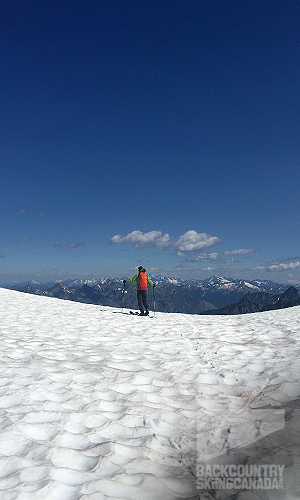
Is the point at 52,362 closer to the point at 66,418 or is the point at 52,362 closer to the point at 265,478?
the point at 66,418

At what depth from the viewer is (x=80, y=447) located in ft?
13.9

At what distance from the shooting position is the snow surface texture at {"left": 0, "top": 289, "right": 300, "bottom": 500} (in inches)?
139

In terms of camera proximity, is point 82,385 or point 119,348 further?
point 119,348

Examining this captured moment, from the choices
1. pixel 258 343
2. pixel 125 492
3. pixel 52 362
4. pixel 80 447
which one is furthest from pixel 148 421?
pixel 258 343

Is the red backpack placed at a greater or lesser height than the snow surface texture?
greater

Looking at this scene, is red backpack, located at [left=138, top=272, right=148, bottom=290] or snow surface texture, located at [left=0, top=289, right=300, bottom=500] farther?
red backpack, located at [left=138, top=272, right=148, bottom=290]

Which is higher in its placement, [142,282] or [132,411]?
[142,282]

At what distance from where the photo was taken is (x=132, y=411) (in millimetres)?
5488

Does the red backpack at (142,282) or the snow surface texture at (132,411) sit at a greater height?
the red backpack at (142,282)

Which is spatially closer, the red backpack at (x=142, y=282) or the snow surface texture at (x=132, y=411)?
the snow surface texture at (x=132, y=411)

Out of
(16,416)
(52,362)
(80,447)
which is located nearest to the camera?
(80,447)

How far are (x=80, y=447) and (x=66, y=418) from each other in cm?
89

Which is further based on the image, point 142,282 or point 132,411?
point 142,282

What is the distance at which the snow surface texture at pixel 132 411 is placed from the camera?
3.52 m
